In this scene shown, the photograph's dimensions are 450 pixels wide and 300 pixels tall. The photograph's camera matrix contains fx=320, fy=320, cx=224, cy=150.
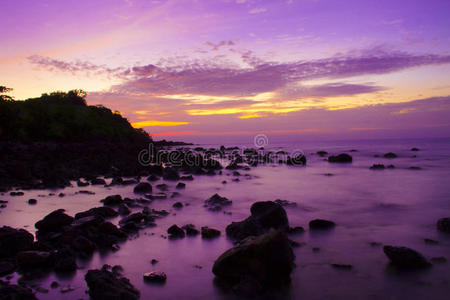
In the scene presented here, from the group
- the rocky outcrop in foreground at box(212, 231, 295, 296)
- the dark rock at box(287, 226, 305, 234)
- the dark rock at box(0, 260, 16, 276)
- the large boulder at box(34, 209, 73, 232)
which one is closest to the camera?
the rocky outcrop in foreground at box(212, 231, 295, 296)

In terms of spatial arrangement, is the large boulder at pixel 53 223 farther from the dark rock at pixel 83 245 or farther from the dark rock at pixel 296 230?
the dark rock at pixel 296 230

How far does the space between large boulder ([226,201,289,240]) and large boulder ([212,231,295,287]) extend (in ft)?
7.74

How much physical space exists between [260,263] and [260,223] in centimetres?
369

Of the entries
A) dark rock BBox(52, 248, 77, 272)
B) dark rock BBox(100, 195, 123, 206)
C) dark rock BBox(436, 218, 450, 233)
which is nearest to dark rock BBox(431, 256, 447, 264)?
dark rock BBox(436, 218, 450, 233)

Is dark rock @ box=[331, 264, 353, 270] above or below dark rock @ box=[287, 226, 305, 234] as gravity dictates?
below

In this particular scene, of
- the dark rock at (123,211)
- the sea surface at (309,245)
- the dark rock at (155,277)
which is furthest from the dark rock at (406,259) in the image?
the dark rock at (123,211)

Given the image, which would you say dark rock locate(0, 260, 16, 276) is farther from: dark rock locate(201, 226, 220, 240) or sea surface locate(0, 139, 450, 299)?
dark rock locate(201, 226, 220, 240)

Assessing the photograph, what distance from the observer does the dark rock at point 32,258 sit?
6.41m

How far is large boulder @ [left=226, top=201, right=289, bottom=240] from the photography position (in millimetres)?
8523

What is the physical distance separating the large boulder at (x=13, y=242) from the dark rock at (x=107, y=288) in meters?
2.59

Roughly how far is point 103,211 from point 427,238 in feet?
32.3

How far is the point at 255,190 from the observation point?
61.0ft

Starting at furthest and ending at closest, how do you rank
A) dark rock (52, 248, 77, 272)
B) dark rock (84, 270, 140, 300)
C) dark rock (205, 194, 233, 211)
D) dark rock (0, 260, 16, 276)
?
1. dark rock (205, 194, 233, 211)
2. dark rock (52, 248, 77, 272)
3. dark rock (0, 260, 16, 276)
4. dark rock (84, 270, 140, 300)

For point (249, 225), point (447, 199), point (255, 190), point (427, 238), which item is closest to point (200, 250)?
point (249, 225)
